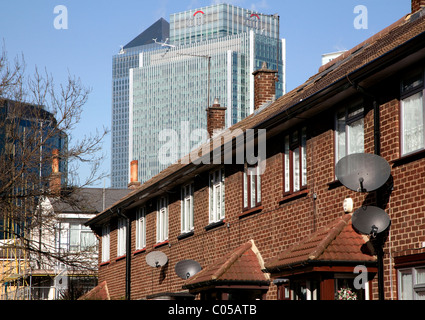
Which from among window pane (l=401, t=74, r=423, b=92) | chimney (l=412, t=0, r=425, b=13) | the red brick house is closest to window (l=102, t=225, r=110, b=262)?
the red brick house

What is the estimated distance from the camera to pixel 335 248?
558 inches

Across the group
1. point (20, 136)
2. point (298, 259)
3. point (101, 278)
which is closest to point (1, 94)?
point (20, 136)

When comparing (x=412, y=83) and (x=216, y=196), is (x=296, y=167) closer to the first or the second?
(x=412, y=83)

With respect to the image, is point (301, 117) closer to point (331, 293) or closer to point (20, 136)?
point (331, 293)

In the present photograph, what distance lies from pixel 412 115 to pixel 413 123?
0.13 m

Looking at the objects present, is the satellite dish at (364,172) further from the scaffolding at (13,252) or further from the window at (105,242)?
the window at (105,242)

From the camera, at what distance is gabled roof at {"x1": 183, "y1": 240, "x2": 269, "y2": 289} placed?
1838 cm

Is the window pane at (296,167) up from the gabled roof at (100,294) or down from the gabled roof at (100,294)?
up

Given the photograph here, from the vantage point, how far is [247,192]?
20.1m

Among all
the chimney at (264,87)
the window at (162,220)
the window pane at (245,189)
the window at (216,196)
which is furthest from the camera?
the chimney at (264,87)

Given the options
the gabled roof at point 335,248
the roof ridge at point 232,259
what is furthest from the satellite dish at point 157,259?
the gabled roof at point 335,248

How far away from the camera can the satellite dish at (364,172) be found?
1306 cm

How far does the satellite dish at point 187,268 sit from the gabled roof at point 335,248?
7566mm

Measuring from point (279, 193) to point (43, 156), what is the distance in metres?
8.21
